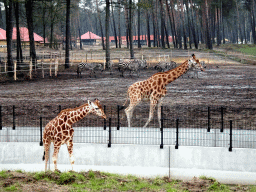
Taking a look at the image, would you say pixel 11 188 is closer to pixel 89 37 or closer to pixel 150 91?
pixel 150 91

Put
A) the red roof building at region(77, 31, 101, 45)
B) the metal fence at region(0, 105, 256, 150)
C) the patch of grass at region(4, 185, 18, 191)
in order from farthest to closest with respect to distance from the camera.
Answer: the red roof building at region(77, 31, 101, 45), the metal fence at region(0, 105, 256, 150), the patch of grass at region(4, 185, 18, 191)

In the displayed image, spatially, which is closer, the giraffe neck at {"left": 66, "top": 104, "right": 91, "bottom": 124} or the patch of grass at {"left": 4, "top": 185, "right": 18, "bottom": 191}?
the patch of grass at {"left": 4, "top": 185, "right": 18, "bottom": 191}

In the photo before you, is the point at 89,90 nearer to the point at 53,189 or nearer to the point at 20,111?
the point at 20,111

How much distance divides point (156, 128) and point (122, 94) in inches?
466

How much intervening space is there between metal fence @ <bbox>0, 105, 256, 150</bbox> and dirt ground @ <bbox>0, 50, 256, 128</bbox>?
9 cm

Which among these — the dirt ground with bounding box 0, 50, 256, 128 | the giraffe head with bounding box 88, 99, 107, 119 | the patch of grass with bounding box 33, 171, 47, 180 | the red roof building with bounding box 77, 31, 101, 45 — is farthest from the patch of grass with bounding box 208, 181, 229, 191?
the red roof building with bounding box 77, 31, 101, 45

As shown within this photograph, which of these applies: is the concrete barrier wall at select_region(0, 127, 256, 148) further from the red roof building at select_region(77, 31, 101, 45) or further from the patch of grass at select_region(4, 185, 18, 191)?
the red roof building at select_region(77, 31, 101, 45)

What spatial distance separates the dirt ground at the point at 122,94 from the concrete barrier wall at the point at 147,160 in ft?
13.2

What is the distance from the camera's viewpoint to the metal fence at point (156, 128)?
48.8 ft

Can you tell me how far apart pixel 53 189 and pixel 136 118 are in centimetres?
937

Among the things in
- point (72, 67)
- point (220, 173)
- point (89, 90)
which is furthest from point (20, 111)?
point (72, 67)

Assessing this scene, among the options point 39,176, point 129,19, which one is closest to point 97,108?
point 39,176

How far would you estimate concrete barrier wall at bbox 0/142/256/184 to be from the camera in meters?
13.1

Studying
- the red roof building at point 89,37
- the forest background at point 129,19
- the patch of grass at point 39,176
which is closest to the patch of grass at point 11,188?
the patch of grass at point 39,176
